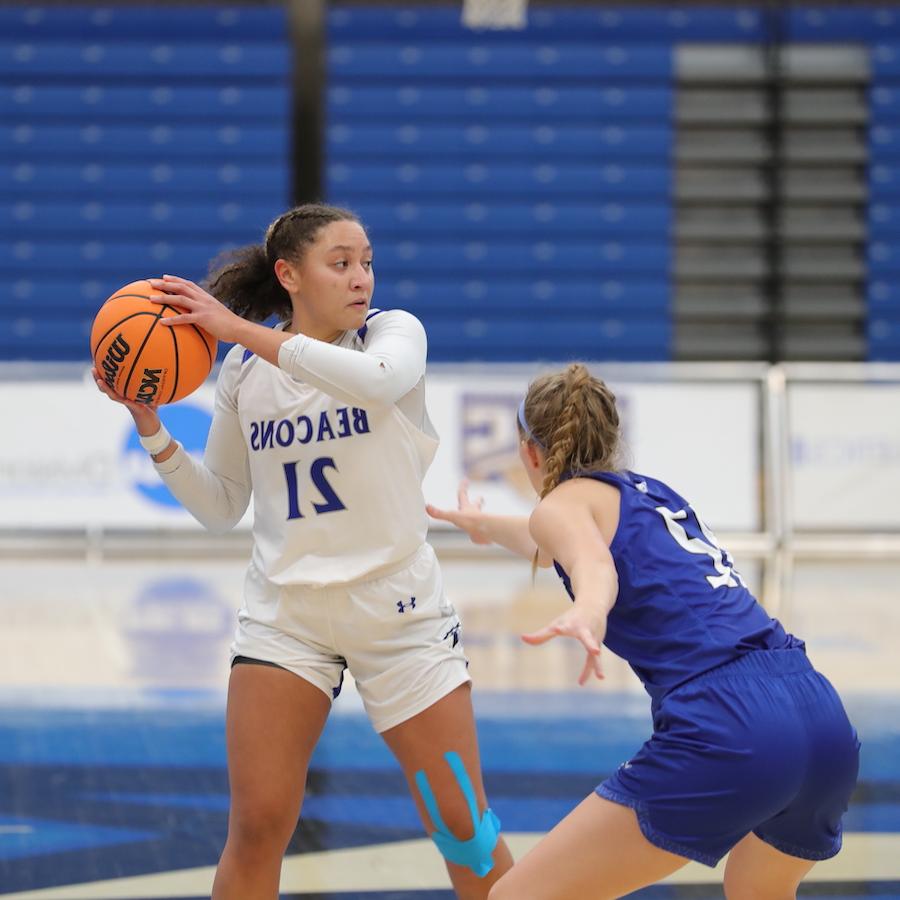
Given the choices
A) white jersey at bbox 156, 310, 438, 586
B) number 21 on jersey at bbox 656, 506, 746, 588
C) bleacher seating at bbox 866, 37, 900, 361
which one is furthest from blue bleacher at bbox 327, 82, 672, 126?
number 21 on jersey at bbox 656, 506, 746, 588

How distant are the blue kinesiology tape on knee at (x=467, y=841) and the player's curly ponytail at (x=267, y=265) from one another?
39.0 inches

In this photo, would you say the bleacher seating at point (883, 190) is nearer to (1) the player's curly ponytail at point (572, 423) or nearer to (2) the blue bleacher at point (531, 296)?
(2) the blue bleacher at point (531, 296)

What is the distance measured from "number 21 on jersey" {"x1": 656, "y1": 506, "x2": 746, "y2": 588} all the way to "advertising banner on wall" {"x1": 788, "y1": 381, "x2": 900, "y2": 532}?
826 centimetres

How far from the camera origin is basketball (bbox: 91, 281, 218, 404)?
2.80 metres

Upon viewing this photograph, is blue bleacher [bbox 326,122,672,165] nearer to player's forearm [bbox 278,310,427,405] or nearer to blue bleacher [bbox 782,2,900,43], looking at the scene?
blue bleacher [bbox 782,2,900,43]

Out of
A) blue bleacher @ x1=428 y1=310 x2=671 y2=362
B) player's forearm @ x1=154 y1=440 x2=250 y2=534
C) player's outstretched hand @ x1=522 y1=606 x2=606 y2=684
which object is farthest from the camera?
blue bleacher @ x1=428 y1=310 x2=671 y2=362

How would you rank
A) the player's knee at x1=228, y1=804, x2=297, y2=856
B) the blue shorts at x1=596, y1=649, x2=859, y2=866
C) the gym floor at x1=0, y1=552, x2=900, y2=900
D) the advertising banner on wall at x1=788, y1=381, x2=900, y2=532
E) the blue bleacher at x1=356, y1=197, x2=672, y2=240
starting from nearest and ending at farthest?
the blue shorts at x1=596, y1=649, x2=859, y2=866
the player's knee at x1=228, y1=804, x2=297, y2=856
the gym floor at x1=0, y1=552, x2=900, y2=900
the advertising banner on wall at x1=788, y1=381, x2=900, y2=532
the blue bleacher at x1=356, y1=197, x2=672, y2=240

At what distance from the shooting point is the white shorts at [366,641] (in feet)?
8.89

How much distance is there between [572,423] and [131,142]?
44.8 ft

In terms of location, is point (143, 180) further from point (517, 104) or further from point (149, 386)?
point (149, 386)

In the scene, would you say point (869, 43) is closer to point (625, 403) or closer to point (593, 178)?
point (593, 178)

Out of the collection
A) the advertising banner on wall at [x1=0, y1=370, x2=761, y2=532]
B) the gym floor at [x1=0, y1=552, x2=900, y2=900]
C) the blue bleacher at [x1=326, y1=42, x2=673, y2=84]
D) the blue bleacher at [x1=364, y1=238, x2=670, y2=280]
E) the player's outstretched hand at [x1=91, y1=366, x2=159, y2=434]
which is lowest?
the gym floor at [x1=0, y1=552, x2=900, y2=900]

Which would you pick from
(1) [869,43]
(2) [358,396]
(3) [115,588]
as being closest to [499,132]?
(1) [869,43]

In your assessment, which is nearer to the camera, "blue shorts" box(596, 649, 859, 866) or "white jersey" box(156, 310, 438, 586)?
"blue shorts" box(596, 649, 859, 866)
